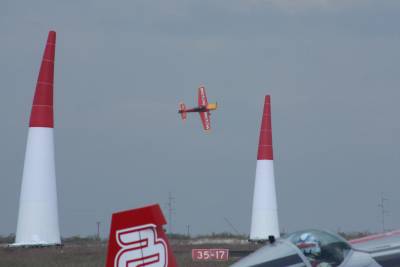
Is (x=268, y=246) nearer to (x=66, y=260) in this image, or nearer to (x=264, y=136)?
(x=66, y=260)

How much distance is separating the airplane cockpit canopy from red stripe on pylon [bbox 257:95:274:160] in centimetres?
2454

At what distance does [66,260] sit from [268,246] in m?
16.2

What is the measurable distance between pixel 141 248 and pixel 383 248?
7.66ft

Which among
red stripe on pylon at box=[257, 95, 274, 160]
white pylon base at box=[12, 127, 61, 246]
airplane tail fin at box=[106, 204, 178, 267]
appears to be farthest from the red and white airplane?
red stripe on pylon at box=[257, 95, 274, 160]

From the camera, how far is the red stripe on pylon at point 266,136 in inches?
1284

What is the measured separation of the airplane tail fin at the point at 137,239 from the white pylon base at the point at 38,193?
50.4 feet

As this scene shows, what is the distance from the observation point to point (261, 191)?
3244cm

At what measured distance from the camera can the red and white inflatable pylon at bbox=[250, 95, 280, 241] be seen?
3228 centimetres

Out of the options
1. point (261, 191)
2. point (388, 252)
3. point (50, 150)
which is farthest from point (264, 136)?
point (388, 252)

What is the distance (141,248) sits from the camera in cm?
820

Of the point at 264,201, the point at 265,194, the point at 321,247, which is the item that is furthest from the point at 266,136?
the point at 321,247

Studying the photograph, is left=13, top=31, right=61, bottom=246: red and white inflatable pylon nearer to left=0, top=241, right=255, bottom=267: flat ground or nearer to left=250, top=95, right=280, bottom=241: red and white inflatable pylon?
left=0, top=241, right=255, bottom=267: flat ground

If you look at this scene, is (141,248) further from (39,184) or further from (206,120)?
(206,120)

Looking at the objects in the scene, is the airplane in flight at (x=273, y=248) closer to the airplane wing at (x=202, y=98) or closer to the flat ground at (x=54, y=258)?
the flat ground at (x=54, y=258)
